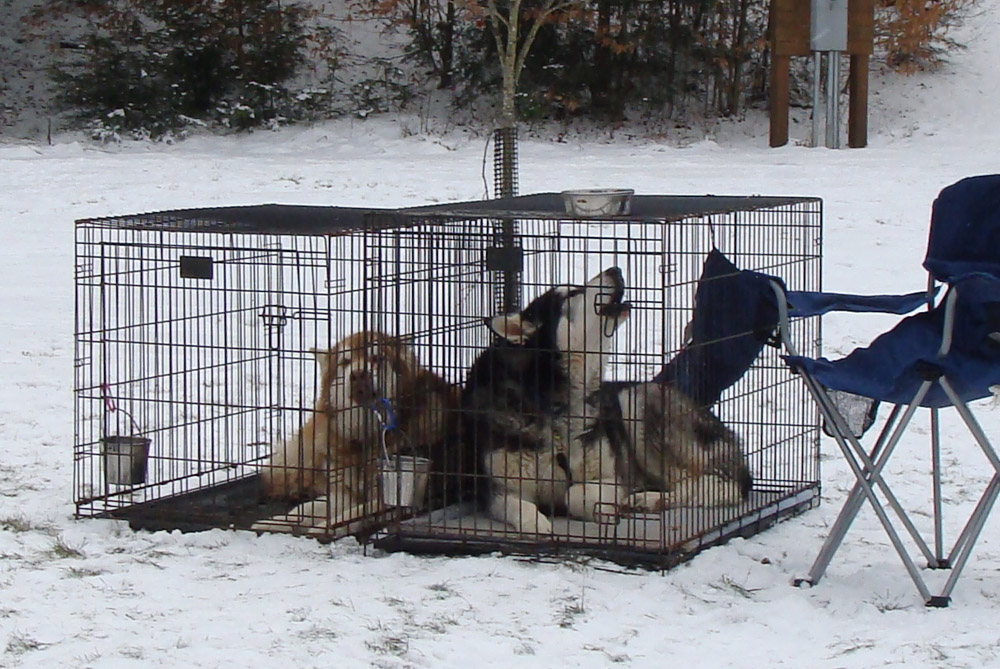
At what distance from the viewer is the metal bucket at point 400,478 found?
A: 520 centimetres

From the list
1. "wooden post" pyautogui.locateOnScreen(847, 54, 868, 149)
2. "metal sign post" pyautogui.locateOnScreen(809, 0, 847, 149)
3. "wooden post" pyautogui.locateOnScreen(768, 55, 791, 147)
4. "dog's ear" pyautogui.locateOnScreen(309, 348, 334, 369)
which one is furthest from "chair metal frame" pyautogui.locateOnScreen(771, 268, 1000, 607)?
"wooden post" pyautogui.locateOnScreen(847, 54, 868, 149)

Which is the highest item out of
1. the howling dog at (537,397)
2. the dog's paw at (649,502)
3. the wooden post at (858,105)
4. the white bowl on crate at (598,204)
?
the wooden post at (858,105)

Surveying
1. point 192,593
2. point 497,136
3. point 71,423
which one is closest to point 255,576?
point 192,593

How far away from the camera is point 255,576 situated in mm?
4770

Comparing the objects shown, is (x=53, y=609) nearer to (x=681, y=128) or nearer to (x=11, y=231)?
(x=11, y=231)

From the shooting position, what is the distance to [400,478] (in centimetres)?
520

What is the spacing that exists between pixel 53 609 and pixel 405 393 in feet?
5.03

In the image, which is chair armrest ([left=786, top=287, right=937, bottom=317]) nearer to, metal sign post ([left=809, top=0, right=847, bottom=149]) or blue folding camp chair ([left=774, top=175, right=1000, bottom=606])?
blue folding camp chair ([left=774, top=175, right=1000, bottom=606])

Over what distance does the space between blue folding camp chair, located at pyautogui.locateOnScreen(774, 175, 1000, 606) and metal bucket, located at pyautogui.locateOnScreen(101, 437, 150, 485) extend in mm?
2529

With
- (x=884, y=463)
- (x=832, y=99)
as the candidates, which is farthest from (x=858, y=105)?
(x=884, y=463)

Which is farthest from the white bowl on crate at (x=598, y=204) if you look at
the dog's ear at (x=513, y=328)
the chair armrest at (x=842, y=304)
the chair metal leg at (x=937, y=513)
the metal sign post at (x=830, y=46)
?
the metal sign post at (x=830, y=46)

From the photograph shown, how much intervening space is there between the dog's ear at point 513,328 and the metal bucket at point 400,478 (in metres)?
0.58

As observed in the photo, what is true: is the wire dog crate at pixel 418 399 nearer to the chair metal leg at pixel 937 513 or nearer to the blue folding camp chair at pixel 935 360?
the blue folding camp chair at pixel 935 360

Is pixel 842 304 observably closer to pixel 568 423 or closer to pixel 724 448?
pixel 724 448
